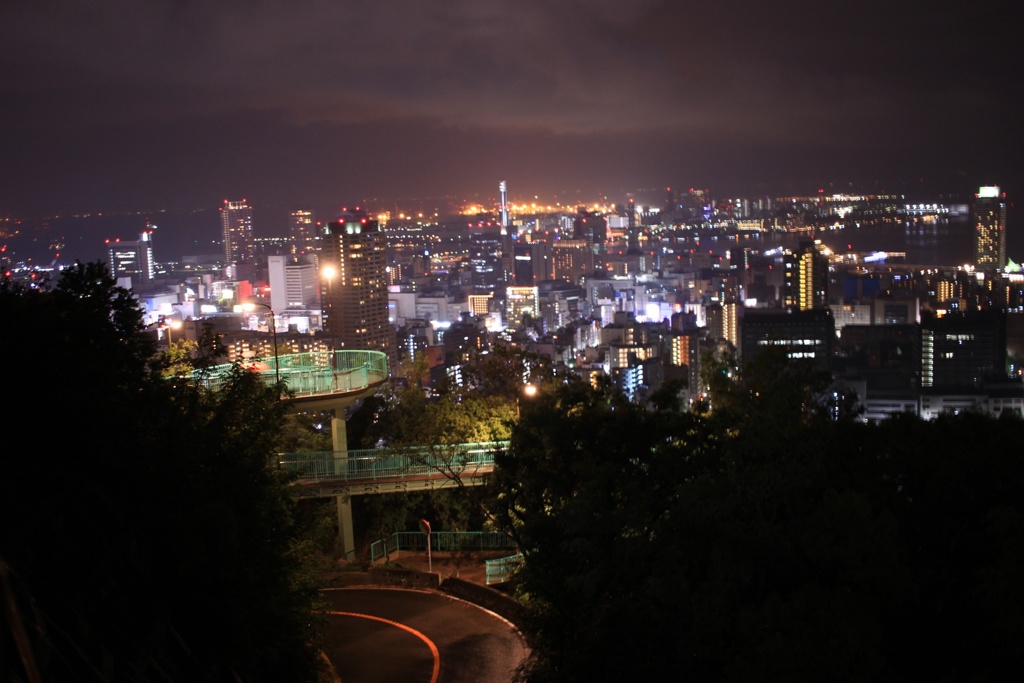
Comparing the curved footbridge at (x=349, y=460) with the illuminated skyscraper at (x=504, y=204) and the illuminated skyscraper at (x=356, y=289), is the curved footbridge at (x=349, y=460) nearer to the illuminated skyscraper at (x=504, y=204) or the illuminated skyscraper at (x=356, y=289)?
the illuminated skyscraper at (x=356, y=289)

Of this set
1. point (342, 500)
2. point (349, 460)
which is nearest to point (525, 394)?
point (349, 460)

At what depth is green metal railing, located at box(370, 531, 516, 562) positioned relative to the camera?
8.84m

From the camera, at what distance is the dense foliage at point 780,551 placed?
3539mm

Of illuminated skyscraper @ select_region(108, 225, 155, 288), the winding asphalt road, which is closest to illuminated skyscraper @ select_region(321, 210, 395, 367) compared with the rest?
illuminated skyscraper @ select_region(108, 225, 155, 288)

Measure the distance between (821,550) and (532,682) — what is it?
5.28 ft

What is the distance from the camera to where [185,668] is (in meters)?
3.86

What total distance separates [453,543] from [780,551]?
5.42 meters

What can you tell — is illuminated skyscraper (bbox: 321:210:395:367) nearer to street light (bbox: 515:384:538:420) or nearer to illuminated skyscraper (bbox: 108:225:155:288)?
illuminated skyscraper (bbox: 108:225:155:288)

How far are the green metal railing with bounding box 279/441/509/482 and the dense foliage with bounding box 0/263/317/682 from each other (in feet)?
9.31

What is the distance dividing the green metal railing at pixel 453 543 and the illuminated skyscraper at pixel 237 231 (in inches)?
2717

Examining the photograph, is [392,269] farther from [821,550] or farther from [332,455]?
[821,550]

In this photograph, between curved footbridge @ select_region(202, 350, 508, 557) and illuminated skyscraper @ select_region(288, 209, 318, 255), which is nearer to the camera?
curved footbridge @ select_region(202, 350, 508, 557)

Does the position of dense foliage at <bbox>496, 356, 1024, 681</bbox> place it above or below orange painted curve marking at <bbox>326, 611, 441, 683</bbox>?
above

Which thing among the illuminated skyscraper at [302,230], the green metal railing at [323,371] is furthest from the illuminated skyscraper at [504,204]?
the green metal railing at [323,371]
